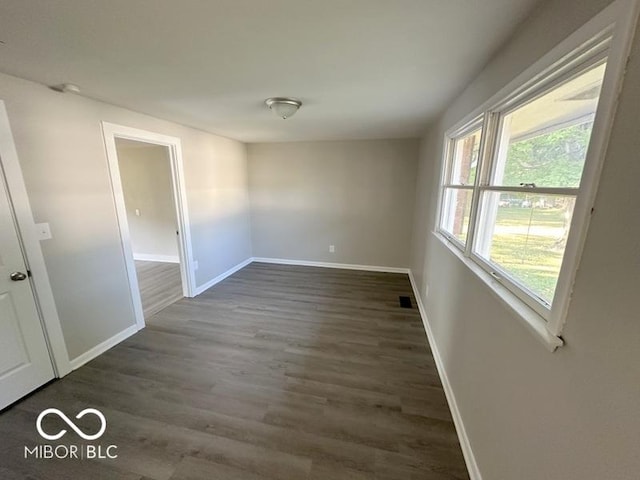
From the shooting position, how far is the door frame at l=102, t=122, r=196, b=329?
2.42m

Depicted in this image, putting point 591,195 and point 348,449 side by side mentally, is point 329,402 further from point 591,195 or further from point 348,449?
point 591,195

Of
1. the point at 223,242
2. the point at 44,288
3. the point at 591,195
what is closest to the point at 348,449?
the point at 591,195

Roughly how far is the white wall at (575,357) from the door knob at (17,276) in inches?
121

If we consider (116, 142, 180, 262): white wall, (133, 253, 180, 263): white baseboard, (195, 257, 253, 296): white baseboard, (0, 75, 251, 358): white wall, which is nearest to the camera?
(0, 75, 251, 358): white wall

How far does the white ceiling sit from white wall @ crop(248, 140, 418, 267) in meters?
2.08

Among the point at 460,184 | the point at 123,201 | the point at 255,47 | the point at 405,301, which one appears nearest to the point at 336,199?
the point at 405,301

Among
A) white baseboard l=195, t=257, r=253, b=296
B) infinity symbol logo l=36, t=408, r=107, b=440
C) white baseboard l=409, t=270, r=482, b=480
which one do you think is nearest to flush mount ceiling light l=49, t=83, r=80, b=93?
infinity symbol logo l=36, t=408, r=107, b=440

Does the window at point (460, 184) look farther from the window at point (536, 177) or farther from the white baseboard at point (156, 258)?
the white baseboard at point (156, 258)

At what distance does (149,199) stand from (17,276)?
355cm

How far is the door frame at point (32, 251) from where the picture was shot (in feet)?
5.70

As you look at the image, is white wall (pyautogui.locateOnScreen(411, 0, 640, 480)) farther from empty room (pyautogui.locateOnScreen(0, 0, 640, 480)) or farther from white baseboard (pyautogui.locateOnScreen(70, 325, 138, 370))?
white baseboard (pyautogui.locateOnScreen(70, 325, 138, 370))

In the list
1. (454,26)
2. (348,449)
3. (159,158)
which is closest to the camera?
(454,26)

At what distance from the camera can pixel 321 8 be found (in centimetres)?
106

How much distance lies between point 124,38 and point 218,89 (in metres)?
0.75
